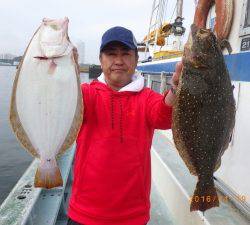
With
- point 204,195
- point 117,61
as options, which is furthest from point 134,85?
point 204,195

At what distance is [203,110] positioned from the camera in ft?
7.35

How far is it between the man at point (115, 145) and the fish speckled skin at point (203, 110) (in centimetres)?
30

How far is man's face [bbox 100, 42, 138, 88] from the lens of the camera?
268cm

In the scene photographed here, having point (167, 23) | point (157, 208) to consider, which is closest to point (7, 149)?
point (167, 23)

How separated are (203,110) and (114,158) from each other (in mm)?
766

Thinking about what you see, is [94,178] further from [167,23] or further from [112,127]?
[167,23]

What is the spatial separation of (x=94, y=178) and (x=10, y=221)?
1.28m

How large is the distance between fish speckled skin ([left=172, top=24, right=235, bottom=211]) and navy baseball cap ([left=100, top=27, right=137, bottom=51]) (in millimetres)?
665

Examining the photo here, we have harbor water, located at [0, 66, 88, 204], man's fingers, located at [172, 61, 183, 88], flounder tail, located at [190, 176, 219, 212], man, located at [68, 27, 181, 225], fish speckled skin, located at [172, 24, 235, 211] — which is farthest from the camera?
harbor water, located at [0, 66, 88, 204]

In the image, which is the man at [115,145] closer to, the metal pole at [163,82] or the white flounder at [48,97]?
the white flounder at [48,97]

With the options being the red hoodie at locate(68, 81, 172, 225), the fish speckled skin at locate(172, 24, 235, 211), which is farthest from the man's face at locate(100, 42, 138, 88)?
the fish speckled skin at locate(172, 24, 235, 211)

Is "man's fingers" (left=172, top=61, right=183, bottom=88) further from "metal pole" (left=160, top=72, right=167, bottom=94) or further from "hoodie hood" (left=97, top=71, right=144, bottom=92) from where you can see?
"metal pole" (left=160, top=72, right=167, bottom=94)

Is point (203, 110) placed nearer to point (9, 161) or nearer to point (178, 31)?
point (178, 31)

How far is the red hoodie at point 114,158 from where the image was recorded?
264 cm
